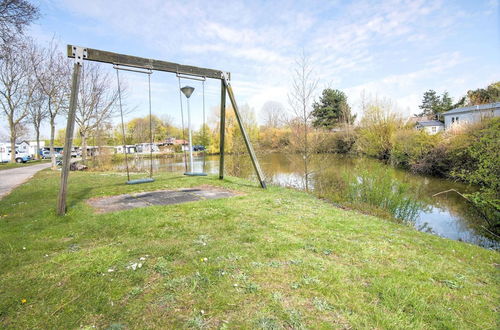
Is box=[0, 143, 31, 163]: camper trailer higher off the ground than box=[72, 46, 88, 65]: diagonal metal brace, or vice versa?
box=[72, 46, 88, 65]: diagonal metal brace

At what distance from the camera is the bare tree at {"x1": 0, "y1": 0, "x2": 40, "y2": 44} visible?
7020mm

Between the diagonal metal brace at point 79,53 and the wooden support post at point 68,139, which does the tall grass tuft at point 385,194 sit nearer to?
the wooden support post at point 68,139

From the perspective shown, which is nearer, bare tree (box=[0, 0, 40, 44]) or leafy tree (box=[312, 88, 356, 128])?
bare tree (box=[0, 0, 40, 44])

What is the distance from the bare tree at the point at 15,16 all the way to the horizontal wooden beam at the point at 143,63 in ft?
12.4

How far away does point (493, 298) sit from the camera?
2.66 meters

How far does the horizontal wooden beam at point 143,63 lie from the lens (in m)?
5.62

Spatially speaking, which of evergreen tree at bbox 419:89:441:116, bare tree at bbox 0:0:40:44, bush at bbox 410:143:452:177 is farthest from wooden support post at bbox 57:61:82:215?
evergreen tree at bbox 419:89:441:116

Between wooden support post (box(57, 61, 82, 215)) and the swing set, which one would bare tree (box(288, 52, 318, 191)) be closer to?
the swing set

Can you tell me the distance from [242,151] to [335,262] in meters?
14.5

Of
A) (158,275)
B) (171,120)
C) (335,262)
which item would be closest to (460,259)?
(335,262)

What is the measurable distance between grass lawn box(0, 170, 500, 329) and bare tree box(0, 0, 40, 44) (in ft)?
19.3

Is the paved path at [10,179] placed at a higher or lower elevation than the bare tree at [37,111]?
lower

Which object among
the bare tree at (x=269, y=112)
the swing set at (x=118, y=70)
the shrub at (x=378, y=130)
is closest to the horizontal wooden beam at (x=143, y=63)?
the swing set at (x=118, y=70)

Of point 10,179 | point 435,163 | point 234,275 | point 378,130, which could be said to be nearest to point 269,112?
point 378,130
